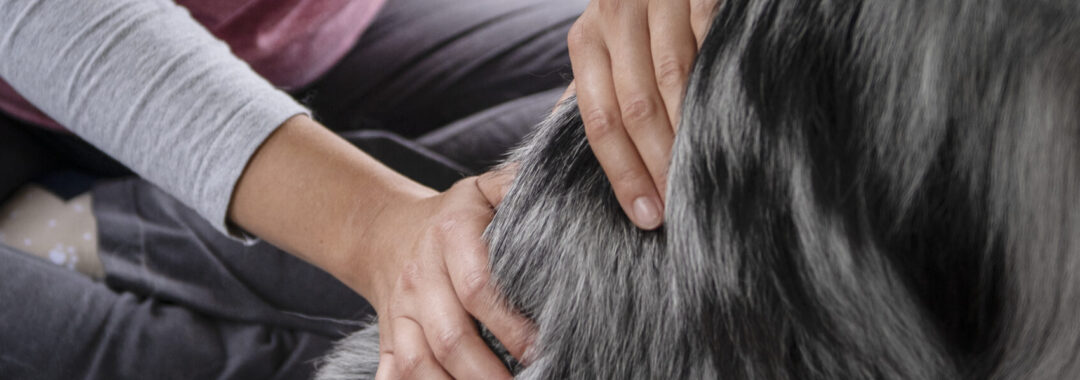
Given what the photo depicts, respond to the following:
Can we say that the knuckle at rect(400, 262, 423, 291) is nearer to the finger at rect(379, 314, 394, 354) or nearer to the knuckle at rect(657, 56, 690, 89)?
the finger at rect(379, 314, 394, 354)

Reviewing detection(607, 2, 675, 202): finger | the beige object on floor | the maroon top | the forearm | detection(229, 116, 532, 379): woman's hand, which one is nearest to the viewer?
detection(607, 2, 675, 202): finger

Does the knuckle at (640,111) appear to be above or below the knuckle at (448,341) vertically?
above

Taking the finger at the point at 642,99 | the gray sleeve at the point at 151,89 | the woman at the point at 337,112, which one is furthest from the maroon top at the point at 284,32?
the finger at the point at 642,99

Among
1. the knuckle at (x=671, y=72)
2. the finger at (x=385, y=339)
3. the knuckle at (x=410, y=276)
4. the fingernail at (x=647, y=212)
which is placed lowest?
the finger at (x=385, y=339)

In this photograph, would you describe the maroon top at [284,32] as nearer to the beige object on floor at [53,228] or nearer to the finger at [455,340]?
the beige object on floor at [53,228]

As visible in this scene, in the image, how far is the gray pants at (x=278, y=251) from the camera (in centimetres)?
86

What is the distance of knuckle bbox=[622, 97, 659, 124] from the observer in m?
0.56

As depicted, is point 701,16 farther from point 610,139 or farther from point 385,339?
point 385,339

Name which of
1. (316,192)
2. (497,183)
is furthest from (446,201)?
(316,192)

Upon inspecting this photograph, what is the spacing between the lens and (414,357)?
68 cm

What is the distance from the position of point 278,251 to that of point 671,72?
59cm

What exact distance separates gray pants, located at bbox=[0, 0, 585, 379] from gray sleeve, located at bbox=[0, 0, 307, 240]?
0.11m

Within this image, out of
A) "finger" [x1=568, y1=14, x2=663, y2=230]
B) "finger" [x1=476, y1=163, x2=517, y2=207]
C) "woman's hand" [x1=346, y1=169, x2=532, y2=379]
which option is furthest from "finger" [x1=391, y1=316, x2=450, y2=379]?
"finger" [x1=568, y1=14, x2=663, y2=230]

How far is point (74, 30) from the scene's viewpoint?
2.79 feet
